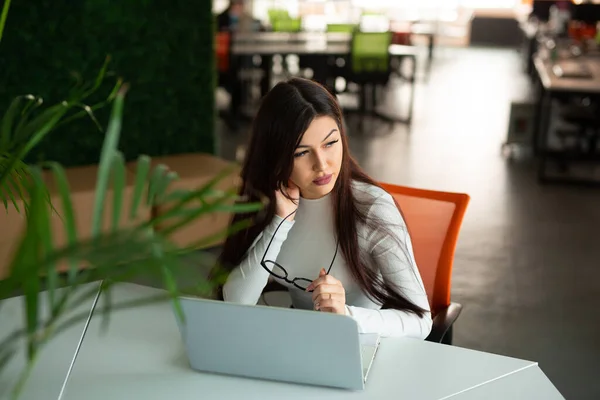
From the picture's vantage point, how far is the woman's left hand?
1.59m

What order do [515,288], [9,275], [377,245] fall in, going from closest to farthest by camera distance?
1. [9,275]
2. [377,245]
3. [515,288]

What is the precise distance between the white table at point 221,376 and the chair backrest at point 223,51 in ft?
19.9

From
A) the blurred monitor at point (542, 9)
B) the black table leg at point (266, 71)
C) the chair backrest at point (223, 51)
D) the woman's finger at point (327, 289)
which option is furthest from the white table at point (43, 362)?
the blurred monitor at point (542, 9)

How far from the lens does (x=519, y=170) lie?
6074 mm

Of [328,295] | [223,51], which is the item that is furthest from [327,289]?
[223,51]

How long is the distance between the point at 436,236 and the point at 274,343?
82 centimetres

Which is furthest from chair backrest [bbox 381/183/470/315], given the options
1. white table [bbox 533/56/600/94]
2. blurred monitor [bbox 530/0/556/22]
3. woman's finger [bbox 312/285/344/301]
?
blurred monitor [bbox 530/0/556/22]

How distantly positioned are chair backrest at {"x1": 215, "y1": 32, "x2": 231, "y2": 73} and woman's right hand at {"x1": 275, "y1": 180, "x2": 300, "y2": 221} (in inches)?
231

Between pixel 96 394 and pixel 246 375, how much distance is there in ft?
0.95

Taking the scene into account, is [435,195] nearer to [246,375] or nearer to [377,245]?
[377,245]

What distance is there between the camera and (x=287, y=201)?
1.83 metres

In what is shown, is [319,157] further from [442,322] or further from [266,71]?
→ [266,71]

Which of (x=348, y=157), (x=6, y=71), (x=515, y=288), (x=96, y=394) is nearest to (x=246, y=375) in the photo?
(x=96, y=394)

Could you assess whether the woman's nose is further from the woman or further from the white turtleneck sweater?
the white turtleneck sweater
